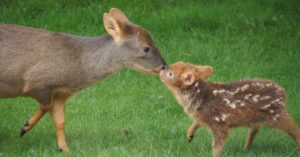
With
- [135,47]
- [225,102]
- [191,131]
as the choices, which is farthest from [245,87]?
[135,47]

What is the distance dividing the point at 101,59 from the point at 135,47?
1.34ft

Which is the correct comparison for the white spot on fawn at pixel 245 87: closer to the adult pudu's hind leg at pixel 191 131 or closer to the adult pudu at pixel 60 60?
the adult pudu's hind leg at pixel 191 131

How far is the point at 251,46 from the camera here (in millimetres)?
12617

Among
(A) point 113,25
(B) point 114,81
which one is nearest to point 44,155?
(A) point 113,25

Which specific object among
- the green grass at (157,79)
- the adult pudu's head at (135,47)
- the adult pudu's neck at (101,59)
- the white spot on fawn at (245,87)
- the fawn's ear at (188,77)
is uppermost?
the white spot on fawn at (245,87)

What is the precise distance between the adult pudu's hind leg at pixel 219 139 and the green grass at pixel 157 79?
0.98 feet

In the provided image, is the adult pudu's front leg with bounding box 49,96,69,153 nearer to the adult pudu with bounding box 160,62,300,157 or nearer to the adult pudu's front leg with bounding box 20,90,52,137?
the adult pudu's front leg with bounding box 20,90,52,137

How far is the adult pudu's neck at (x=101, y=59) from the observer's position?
9211 millimetres

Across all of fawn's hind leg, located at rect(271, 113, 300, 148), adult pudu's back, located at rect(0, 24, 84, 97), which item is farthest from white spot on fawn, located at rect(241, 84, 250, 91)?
adult pudu's back, located at rect(0, 24, 84, 97)

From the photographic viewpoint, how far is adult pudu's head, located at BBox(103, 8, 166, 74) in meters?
9.19

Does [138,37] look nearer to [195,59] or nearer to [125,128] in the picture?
[125,128]

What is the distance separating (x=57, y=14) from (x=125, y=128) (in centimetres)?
437

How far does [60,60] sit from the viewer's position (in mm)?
9039

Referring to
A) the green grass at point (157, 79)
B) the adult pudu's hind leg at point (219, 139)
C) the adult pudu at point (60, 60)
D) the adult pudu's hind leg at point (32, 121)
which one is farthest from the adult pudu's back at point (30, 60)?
the adult pudu's hind leg at point (219, 139)
